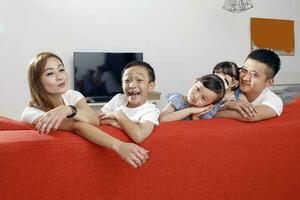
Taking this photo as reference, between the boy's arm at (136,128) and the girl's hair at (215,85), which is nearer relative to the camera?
the boy's arm at (136,128)

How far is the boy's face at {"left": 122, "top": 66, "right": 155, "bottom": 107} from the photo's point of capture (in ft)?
5.12

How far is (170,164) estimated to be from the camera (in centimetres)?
113

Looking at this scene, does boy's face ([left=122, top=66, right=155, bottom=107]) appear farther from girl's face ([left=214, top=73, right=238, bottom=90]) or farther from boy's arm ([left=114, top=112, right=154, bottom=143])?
girl's face ([left=214, top=73, right=238, bottom=90])

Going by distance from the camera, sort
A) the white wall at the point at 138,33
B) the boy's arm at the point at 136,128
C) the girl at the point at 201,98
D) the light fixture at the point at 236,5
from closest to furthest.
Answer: the boy's arm at the point at 136,128
the girl at the point at 201,98
the white wall at the point at 138,33
the light fixture at the point at 236,5

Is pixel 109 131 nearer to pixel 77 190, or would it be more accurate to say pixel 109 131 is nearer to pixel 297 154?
pixel 77 190

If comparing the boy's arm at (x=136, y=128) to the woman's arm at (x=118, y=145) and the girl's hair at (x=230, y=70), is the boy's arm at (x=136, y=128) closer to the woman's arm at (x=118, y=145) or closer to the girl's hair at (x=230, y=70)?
the woman's arm at (x=118, y=145)

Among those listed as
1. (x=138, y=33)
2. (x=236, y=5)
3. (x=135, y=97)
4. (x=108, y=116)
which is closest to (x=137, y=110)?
(x=135, y=97)

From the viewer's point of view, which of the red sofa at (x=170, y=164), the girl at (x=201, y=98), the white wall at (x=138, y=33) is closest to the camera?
the red sofa at (x=170, y=164)

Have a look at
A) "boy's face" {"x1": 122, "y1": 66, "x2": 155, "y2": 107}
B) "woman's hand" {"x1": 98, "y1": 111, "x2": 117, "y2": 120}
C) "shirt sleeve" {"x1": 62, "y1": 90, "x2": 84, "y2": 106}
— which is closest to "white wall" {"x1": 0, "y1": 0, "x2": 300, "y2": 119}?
"shirt sleeve" {"x1": 62, "y1": 90, "x2": 84, "y2": 106}

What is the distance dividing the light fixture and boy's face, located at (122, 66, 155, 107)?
4083 millimetres

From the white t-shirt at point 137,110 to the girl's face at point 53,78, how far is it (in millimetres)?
265

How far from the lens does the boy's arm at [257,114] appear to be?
1326 mm

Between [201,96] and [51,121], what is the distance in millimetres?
793

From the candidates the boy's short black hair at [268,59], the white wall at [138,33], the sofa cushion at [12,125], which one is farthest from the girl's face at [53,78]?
the white wall at [138,33]
